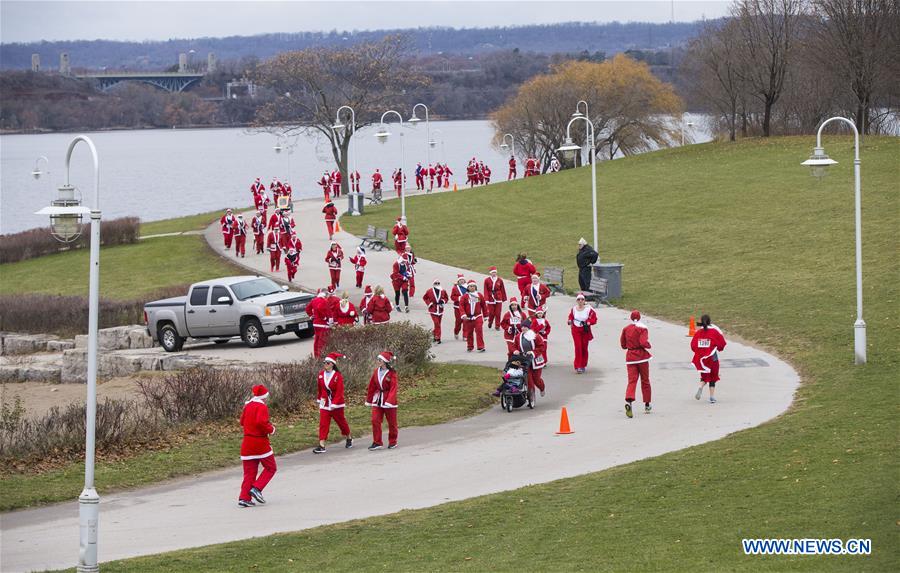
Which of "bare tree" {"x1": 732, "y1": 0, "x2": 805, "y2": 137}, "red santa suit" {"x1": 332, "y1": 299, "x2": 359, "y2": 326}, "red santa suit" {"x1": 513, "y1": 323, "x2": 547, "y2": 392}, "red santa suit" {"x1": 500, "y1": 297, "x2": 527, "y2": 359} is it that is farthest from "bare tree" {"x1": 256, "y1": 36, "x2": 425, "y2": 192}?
"red santa suit" {"x1": 513, "y1": 323, "x2": 547, "y2": 392}

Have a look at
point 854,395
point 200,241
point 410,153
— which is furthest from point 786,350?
point 410,153

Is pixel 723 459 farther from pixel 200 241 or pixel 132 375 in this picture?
pixel 200 241

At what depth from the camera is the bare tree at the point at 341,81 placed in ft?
255

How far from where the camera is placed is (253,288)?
33594 mm

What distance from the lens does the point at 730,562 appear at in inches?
471

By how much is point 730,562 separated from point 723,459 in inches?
204

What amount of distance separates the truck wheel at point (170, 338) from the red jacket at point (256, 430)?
1798 centimetres

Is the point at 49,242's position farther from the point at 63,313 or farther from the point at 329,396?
the point at 329,396

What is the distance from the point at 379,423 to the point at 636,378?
4734 millimetres

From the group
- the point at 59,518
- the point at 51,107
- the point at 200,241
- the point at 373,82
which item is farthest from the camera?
the point at 51,107

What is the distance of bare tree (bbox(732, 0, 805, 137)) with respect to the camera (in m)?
68.6

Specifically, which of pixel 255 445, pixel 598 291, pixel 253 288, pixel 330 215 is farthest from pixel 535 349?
pixel 330 215

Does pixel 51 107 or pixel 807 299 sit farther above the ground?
pixel 51 107

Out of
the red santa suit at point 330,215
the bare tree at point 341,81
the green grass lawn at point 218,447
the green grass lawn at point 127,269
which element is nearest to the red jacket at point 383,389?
the green grass lawn at point 218,447
